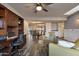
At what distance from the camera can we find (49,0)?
68.3 inches

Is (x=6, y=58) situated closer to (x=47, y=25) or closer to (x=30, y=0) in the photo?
(x=30, y=0)

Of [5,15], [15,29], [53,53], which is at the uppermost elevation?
[5,15]

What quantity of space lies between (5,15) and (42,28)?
11.9 meters

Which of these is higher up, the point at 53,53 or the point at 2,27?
the point at 2,27

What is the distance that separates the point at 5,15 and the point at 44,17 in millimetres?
4966

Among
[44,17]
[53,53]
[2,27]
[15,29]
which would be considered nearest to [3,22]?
[2,27]

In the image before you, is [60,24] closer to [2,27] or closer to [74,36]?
[74,36]

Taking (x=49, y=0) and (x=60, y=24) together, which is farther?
(x=60, y=24)

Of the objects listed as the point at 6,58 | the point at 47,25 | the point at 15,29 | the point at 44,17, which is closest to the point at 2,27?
the point at 15,29

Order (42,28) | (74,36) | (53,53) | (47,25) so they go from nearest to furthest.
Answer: (53,53)
(74,36)
(47,25)
(42,28)

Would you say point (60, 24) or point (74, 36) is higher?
point (60, 24)

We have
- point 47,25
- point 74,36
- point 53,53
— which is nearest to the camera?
point 53,53

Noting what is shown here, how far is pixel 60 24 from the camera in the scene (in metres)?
14.2

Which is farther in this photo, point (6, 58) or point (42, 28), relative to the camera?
point (42, 28)
